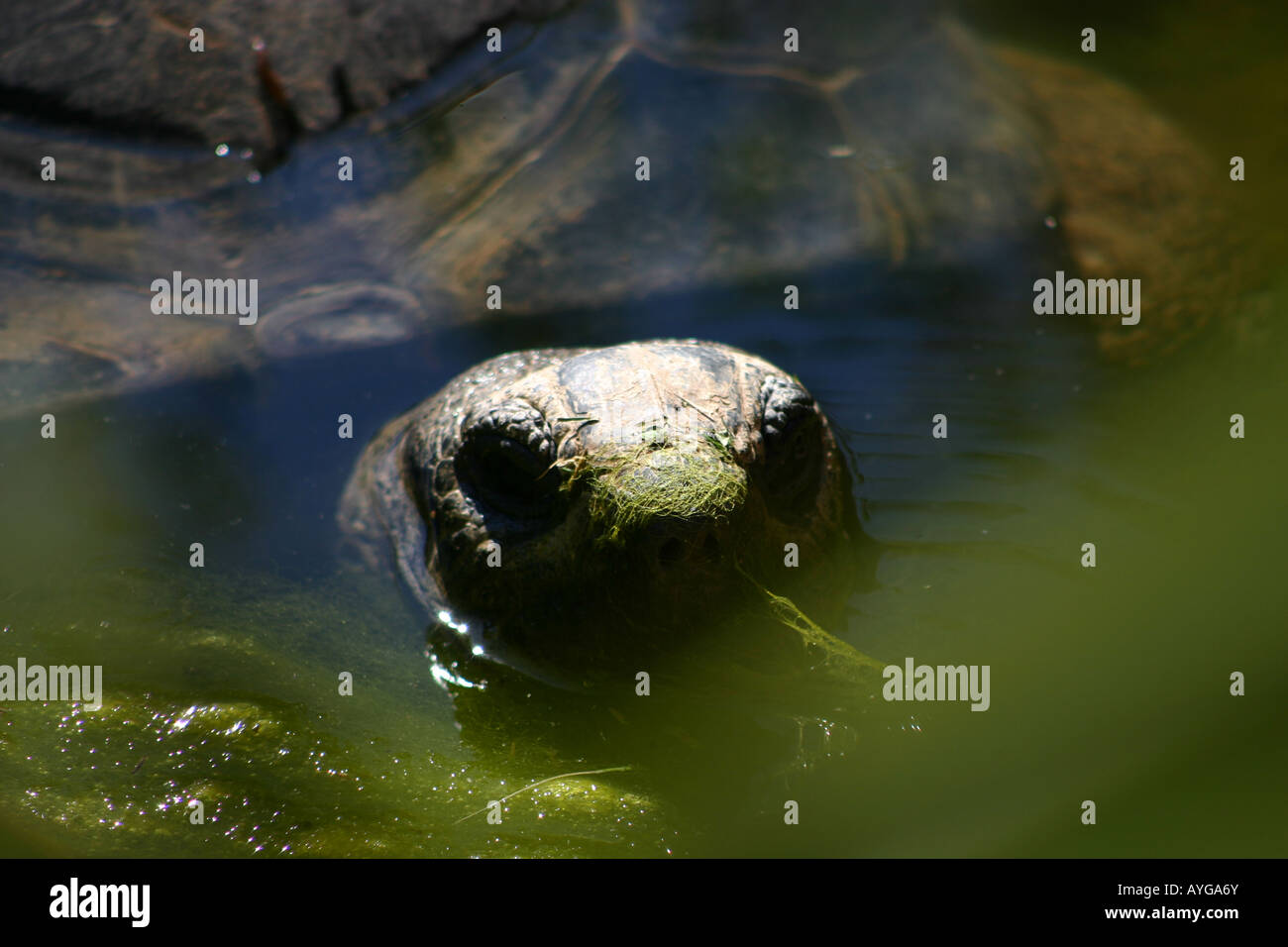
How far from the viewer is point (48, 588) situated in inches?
136

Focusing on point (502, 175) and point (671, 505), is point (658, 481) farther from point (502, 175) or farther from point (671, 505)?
point (502, 175)

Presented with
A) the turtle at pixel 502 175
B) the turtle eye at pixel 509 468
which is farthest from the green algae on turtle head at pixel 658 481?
the turtle at pixel 502 175

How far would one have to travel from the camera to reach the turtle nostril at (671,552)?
2.94m

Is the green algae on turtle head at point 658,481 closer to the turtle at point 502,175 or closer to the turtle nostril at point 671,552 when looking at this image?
the turtle nostril at point 671,552

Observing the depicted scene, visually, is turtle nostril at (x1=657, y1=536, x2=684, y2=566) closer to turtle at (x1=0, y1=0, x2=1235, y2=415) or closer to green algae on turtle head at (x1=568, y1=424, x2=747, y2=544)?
green algae on turtle head at (x1=568, y1=424, x2=747, y2=544)

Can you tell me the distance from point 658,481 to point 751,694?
71cm

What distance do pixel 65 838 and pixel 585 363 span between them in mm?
Result: 1942

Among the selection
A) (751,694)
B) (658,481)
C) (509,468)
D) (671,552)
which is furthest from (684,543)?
(509,468)

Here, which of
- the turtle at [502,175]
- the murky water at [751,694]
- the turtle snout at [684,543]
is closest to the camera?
the murky water at [751,694]

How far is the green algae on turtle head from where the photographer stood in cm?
294

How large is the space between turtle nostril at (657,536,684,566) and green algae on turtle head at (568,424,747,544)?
0.24 feet

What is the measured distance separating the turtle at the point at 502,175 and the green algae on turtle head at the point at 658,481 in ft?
4.77

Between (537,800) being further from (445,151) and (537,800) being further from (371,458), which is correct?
(445,151)
